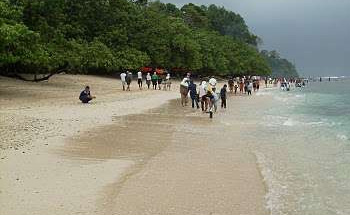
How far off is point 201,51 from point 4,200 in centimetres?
7200

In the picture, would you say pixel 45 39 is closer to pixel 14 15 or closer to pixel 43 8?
pixel 43 8

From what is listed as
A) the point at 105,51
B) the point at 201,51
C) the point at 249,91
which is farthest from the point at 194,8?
the point at 105,51

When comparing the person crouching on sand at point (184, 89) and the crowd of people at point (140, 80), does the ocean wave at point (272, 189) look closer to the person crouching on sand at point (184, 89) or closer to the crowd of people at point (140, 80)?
the person crouching on sand at point (184, 89)

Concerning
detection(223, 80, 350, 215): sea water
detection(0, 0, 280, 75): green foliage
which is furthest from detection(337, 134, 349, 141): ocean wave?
detection(0, 0, 280, 75): green foliage

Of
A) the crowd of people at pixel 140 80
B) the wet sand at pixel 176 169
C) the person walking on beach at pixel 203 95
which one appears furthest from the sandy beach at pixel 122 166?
the crowd of people at pixel 140 80

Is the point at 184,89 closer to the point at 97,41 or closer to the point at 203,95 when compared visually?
the point at 203,95

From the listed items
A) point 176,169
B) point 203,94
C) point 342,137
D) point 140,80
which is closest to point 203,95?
point 203,94

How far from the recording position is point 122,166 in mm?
11383

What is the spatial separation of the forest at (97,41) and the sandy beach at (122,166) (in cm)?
863

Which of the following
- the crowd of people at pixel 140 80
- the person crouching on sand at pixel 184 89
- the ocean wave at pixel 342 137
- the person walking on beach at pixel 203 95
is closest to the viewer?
the ocean wave at pixel 342 137

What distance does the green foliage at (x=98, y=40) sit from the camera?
2939 centimetres

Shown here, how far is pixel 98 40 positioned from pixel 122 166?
40.0 metres

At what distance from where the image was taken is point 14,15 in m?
28.8

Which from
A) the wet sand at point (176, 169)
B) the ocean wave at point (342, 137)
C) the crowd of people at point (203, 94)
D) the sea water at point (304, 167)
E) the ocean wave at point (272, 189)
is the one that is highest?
the crowd of people at point (203, 94)
